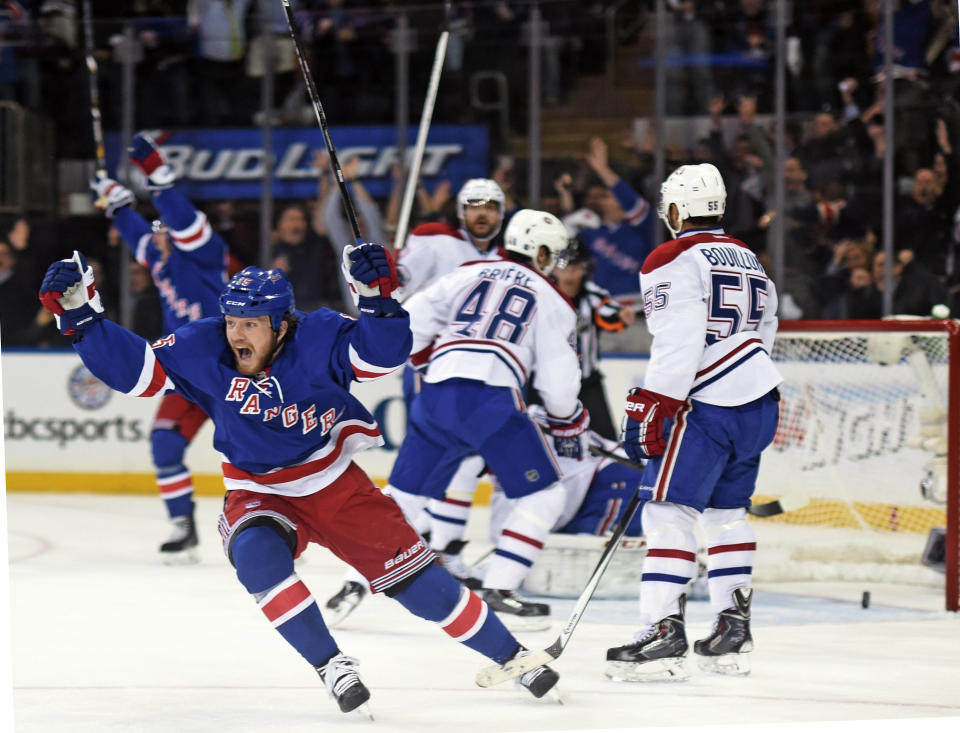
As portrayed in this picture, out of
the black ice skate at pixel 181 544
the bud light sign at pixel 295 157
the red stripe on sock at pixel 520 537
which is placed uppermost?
the bud light sign at pixel 295 157

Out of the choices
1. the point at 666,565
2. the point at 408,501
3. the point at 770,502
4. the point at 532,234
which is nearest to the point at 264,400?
the point at 666,565

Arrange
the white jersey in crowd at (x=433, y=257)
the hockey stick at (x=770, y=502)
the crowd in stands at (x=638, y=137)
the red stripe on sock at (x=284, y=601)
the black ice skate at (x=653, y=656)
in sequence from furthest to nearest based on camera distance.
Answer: the crowd in stands at (x=638, y=137) < the white jersey in crowd at (x=433, y=257) < the hockey stick at (x=770, y=502) < the black ice skate at (x=653, y=656) < the red stripe on sock at (x=284, y=601)

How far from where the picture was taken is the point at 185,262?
5094mm

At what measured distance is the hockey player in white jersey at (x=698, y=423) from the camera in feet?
10.5

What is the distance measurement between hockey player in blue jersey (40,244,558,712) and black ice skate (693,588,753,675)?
0.56 m

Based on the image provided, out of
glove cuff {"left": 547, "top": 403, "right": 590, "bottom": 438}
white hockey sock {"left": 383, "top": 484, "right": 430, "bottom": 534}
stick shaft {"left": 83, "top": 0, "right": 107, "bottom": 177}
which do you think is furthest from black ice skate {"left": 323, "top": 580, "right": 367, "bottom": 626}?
stick shaft {"left": 83, "top": 0, "right": 107, "bottom": 177}

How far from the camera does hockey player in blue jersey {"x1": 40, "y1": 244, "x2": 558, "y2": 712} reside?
2689mm

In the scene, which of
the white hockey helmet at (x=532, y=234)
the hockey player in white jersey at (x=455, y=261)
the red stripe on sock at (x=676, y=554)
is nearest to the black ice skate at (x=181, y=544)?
the hockey player in white jersey at (x=455, y=261)

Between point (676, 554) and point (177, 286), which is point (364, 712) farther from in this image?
point (177, 286)

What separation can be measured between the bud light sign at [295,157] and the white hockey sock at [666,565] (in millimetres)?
3906

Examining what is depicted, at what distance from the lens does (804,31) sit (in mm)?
6699

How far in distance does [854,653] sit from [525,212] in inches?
56.6

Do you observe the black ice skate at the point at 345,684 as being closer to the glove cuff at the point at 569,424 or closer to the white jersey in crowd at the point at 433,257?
the glove cuff at the point at 569,424

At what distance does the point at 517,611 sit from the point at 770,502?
959mm
